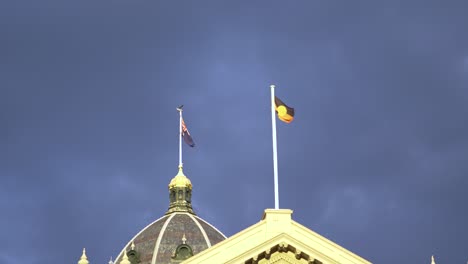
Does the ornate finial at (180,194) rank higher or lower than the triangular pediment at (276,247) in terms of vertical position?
higher

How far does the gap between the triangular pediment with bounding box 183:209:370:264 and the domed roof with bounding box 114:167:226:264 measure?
142 ft

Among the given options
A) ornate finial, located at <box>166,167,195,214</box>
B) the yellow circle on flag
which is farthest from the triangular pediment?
ornate finial, located at <box>166,167,195,214</box>

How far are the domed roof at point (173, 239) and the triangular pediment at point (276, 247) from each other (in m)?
43.4

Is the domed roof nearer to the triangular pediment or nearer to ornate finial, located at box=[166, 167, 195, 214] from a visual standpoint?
ornate finial, located at box=[166, 167, 195, 214]

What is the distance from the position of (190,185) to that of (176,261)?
1935 cm

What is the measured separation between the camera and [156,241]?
10462cm

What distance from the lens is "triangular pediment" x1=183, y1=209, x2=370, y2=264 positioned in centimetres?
5638

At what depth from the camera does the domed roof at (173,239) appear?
336ft

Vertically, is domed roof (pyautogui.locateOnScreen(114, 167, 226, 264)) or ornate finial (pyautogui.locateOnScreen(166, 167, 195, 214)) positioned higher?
ornate finial (pyautogui.locateOnScreen(166, 167, 195, 214))

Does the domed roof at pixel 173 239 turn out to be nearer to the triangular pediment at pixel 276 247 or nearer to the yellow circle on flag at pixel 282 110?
the yellow circle on flag at pixel 282 110

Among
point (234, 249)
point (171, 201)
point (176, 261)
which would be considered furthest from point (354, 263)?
point (171, 201)

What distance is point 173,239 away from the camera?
346ft


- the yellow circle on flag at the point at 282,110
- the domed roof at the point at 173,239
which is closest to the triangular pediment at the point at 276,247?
the yellow circle on flag at the point at 282,110

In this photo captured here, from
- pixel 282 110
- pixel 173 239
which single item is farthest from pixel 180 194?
pixel 282 110
